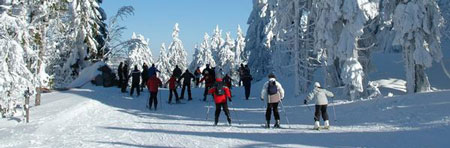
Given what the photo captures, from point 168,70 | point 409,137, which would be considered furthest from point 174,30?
point 409,137

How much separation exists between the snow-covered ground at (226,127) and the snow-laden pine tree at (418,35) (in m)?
4.98

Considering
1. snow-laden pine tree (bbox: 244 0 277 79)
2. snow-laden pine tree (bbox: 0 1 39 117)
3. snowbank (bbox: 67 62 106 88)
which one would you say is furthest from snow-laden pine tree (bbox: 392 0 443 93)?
snow-laden pine tree (bbox: 244 0 277 79)

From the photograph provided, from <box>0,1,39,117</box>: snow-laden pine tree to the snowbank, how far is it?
550 inches

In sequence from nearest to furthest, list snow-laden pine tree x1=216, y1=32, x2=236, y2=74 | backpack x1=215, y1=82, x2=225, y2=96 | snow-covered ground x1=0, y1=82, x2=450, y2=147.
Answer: snow-covered ground x1=0, y1=82, x2=450, y2=147, backpack x1=215, y1=82, x2=225, y2=96, snow-laden pine tree x1=216, y1=32, x2=236, y2=74

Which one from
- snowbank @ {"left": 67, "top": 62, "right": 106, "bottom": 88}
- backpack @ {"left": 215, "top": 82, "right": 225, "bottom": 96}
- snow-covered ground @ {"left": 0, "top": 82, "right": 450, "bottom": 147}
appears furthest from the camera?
snowbank @ {"left": 67, "top": 62, "right": 106, "bottom": 88}

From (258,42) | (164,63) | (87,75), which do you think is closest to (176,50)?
(164,63)

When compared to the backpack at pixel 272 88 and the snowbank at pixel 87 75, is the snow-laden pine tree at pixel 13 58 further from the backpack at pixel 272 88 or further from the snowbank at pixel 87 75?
the snowbank at pixel 87 75

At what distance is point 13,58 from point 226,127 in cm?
648

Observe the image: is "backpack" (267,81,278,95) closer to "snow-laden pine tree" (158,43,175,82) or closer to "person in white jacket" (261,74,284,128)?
"person in white jacket" (261,74,284,128)

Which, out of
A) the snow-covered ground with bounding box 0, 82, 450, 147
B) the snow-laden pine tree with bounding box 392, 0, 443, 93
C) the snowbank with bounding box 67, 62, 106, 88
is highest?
the snow-laden pine tree with bounding box 392, 0, 443, 93

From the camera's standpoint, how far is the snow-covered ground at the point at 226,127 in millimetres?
9992

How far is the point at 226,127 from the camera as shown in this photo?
13070 mm

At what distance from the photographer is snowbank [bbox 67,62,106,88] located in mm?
27406

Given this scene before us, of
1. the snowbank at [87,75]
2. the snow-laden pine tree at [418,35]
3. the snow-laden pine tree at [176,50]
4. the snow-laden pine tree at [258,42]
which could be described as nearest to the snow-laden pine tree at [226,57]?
the snow-laden pine tree at [176,50]
